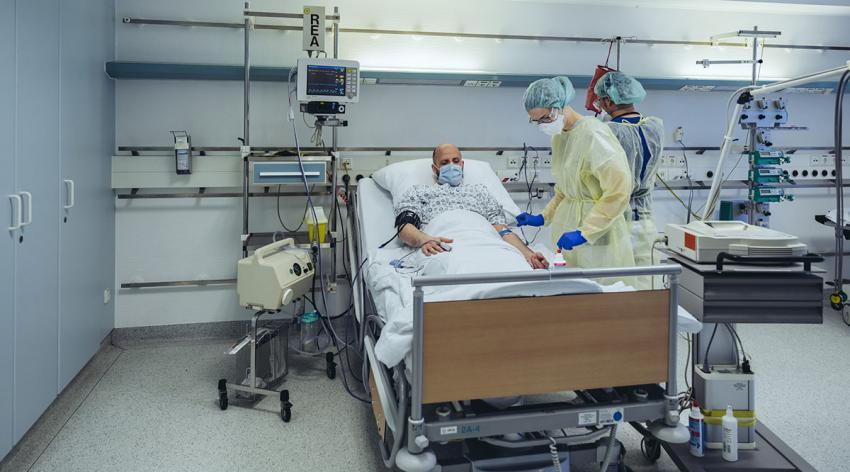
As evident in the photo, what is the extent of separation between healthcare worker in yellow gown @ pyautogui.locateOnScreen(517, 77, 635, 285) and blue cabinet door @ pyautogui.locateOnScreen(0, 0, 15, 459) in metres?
1.89

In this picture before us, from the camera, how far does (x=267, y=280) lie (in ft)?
8.24

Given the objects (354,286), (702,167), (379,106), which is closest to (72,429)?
(354,286)

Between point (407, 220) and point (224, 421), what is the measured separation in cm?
120

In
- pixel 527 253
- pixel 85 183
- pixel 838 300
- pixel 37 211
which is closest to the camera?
pixel 37 211

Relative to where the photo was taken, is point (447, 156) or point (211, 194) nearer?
point (447, 156)

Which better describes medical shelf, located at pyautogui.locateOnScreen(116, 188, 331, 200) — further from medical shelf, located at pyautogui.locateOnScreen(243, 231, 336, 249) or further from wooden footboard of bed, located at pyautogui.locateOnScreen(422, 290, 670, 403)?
wooden footboard of bed, located at pyautogui.locateOnScreen(422, 290, 670, 403)

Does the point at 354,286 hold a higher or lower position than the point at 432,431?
higher

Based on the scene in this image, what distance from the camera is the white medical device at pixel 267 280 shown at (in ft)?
8.23

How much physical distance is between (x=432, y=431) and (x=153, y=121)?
2.68 metres

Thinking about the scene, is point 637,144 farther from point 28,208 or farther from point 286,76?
point 28,208

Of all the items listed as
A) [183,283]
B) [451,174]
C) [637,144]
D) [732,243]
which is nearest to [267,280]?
[451,174]

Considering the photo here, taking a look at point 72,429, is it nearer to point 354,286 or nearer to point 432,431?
point 354,286

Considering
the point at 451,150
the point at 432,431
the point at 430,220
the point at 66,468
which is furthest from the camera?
the point at 451,150

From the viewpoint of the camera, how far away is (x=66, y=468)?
2.03m
